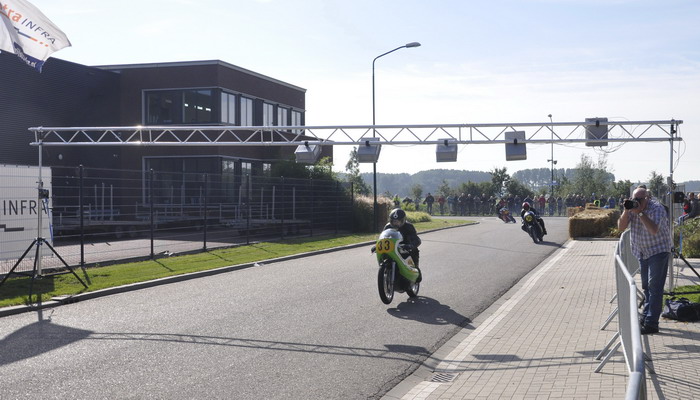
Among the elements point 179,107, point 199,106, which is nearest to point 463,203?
point 199,106

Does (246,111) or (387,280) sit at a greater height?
(246,111)

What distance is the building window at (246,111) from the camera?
36.6m

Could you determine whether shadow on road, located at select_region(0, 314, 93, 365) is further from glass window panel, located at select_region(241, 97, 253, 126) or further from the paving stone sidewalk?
glass window panel, located at select_region(241, 97, 253, 126)

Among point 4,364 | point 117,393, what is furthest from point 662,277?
point 4,364

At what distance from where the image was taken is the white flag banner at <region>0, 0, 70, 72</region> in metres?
12.6

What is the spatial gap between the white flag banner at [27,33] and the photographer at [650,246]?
11124mm

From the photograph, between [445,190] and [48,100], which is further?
[445,190]

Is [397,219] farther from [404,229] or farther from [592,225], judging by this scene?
[592,225]

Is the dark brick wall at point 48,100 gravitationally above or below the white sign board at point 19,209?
above

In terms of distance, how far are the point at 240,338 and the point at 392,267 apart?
3.29 meters

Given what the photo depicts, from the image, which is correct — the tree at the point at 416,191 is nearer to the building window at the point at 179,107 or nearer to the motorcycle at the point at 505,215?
the motorcycle at the point at 505,215

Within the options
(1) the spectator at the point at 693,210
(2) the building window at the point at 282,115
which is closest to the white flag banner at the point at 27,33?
(1) the spectator at the point at 693,210

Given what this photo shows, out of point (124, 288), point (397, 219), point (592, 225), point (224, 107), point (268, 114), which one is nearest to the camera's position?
point (397, 219)

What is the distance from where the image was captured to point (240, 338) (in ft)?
26.4
